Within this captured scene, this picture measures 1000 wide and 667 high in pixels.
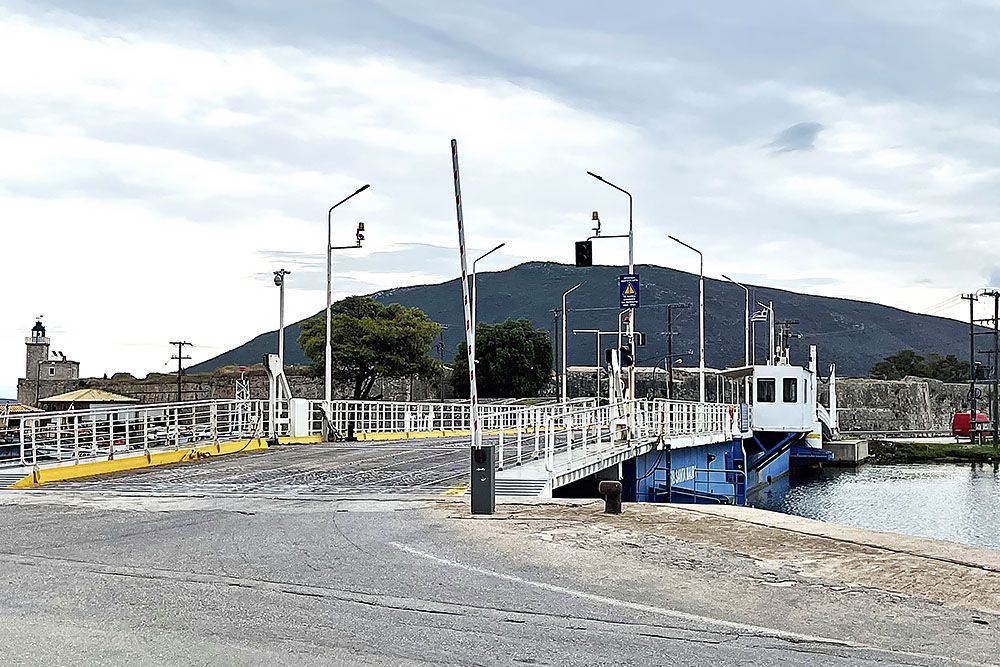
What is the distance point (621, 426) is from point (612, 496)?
17.5 metres

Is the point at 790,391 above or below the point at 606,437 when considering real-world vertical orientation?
above

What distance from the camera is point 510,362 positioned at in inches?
4530

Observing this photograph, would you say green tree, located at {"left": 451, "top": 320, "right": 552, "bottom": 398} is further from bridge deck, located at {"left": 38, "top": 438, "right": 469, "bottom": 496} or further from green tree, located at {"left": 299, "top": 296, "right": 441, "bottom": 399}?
bridge deck, located at {"left": 38, "top": 438, "right": 469, "bottom": 496}

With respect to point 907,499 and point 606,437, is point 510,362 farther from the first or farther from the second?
point 606,437

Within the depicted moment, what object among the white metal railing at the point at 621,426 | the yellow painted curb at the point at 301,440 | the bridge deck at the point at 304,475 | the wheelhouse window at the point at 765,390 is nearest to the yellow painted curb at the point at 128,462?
the bridge deck at the point at 304,475

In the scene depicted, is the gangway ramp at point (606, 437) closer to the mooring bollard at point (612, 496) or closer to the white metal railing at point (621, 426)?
the white metal railing at point (621, 426)

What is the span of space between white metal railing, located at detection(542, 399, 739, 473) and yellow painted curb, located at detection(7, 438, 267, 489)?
850 cm

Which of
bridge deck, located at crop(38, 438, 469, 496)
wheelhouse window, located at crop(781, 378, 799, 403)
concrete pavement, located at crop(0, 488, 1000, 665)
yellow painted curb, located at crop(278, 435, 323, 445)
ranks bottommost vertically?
concrete pavement, located at crop(0, 488, 1000, 665)

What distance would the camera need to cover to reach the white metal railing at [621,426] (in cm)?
2488

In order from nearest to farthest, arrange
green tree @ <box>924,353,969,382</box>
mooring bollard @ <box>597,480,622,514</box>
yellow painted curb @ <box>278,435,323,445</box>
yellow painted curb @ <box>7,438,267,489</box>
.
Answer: mooring bollard @ <box>597,480,622,514</box>, yellow painted curb @ <box>7,438,267,489</box>, yellow painted curb @ <box>278,435,323,445</box>, green tree @ <box>924,353,969,382</box>

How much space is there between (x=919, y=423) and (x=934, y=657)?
115 metres

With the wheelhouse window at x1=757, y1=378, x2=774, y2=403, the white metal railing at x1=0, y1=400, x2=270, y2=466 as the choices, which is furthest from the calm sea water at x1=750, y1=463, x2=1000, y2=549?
the white metal railing at x1=0, y1=400, x2=270, y2=466

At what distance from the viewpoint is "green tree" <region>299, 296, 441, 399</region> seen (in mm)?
87375

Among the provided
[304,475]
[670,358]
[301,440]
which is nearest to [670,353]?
[670,358]
